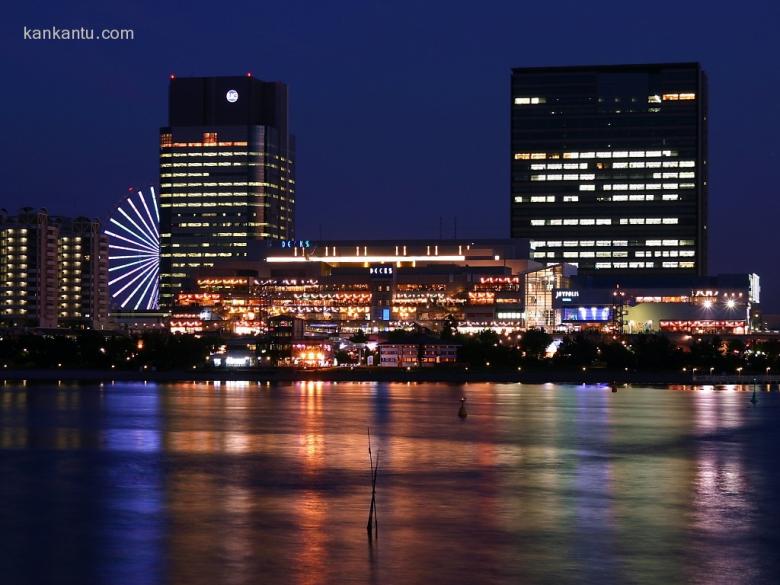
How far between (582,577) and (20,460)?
3383 cm

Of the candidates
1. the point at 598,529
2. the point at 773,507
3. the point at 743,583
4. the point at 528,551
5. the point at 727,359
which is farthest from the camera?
the point at 727,359

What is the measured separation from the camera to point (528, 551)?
35.8 metres

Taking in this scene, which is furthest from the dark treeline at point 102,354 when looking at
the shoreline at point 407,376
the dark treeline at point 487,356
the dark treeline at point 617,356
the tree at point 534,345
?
the tree at point 534,345

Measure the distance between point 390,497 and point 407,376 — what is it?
116 m

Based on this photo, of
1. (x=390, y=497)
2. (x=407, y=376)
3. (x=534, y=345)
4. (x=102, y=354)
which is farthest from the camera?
(x=534, y=345)

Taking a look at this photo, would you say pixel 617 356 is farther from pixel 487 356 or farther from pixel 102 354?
pixel 102 354

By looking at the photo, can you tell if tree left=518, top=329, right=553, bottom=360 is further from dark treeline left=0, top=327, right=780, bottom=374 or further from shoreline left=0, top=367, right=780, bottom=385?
shoreline left=0, top=367, right=780, bottom=385

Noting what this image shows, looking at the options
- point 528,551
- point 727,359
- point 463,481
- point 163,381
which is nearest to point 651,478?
point 463,481

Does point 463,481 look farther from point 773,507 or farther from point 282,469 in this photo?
point 773,507

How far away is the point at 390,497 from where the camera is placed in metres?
45.9

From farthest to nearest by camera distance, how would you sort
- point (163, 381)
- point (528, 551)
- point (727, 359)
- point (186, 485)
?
point (727, 359) → point (163, 381) → point (186, 485) → point (528, 551)

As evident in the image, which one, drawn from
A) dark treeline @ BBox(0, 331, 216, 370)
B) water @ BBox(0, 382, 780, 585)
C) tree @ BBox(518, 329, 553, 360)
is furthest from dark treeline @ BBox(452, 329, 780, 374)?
water @ BBox(0, 382, 780, 585)

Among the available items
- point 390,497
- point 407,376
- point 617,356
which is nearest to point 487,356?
point 407,376

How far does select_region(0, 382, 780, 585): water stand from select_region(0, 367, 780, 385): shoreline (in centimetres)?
6606
